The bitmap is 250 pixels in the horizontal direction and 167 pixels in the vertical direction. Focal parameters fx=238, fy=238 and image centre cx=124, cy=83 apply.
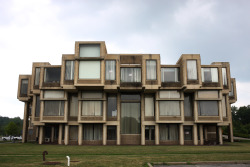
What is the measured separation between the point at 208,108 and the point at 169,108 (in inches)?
253

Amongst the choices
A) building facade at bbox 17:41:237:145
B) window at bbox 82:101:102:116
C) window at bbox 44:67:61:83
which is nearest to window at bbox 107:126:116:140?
building facade at bbox 17:41:237:145

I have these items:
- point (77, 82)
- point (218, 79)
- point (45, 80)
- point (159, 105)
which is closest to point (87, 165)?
point (77, 82)

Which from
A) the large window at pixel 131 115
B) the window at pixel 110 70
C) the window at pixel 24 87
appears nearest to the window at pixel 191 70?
the large window at pixel 131 115

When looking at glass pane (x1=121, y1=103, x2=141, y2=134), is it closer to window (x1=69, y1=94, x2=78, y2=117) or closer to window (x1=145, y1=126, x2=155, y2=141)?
window (x1=145, y1=126, x2=155, y2=141)

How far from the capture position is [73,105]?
41094mm

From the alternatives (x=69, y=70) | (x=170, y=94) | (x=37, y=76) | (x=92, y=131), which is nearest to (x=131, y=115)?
(x=92, y=131)

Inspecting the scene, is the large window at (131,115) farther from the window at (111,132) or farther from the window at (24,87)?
the window at (24,87)

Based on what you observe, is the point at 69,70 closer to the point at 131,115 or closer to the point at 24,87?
the point at 131,115

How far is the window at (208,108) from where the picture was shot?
39031 mm

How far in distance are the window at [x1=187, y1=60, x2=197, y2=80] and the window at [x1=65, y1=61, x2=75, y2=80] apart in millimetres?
18944

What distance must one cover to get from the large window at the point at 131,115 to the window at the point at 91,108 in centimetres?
398

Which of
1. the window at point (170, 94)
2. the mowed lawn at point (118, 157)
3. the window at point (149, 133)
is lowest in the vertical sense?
the mowed lawn at point (118, 157)

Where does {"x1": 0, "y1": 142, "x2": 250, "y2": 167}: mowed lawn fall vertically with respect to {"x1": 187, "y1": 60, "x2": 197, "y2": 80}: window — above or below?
below

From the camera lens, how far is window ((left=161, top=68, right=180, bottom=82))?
4019 cm
